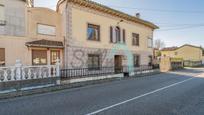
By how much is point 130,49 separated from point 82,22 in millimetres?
8123

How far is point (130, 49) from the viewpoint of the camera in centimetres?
2112

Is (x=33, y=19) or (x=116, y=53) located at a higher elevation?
(x=33, y=19)

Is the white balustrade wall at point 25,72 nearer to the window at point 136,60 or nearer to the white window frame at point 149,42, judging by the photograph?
the window at point 136,60

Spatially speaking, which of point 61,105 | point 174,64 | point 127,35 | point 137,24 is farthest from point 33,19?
point 174,64

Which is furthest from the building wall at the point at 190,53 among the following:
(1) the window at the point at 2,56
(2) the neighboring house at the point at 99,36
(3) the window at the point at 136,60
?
(1) the window at the point at 2,56

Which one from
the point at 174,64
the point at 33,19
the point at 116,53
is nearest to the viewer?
the point at 33,19

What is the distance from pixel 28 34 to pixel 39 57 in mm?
1929

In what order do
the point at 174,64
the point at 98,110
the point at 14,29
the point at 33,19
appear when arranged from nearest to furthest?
the point at 98,110 < the point at 14,29 < the point at 33,19 < the point at 174,64

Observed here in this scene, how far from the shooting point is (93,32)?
54.5 ft

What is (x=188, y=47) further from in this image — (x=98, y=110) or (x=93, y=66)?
(x=98, y=110)

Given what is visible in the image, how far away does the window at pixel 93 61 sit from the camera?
53.1 feet

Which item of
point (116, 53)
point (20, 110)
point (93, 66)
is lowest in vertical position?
point (20, 110)

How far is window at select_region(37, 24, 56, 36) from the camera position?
13.3m

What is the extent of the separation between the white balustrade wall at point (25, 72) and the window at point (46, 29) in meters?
3.63
